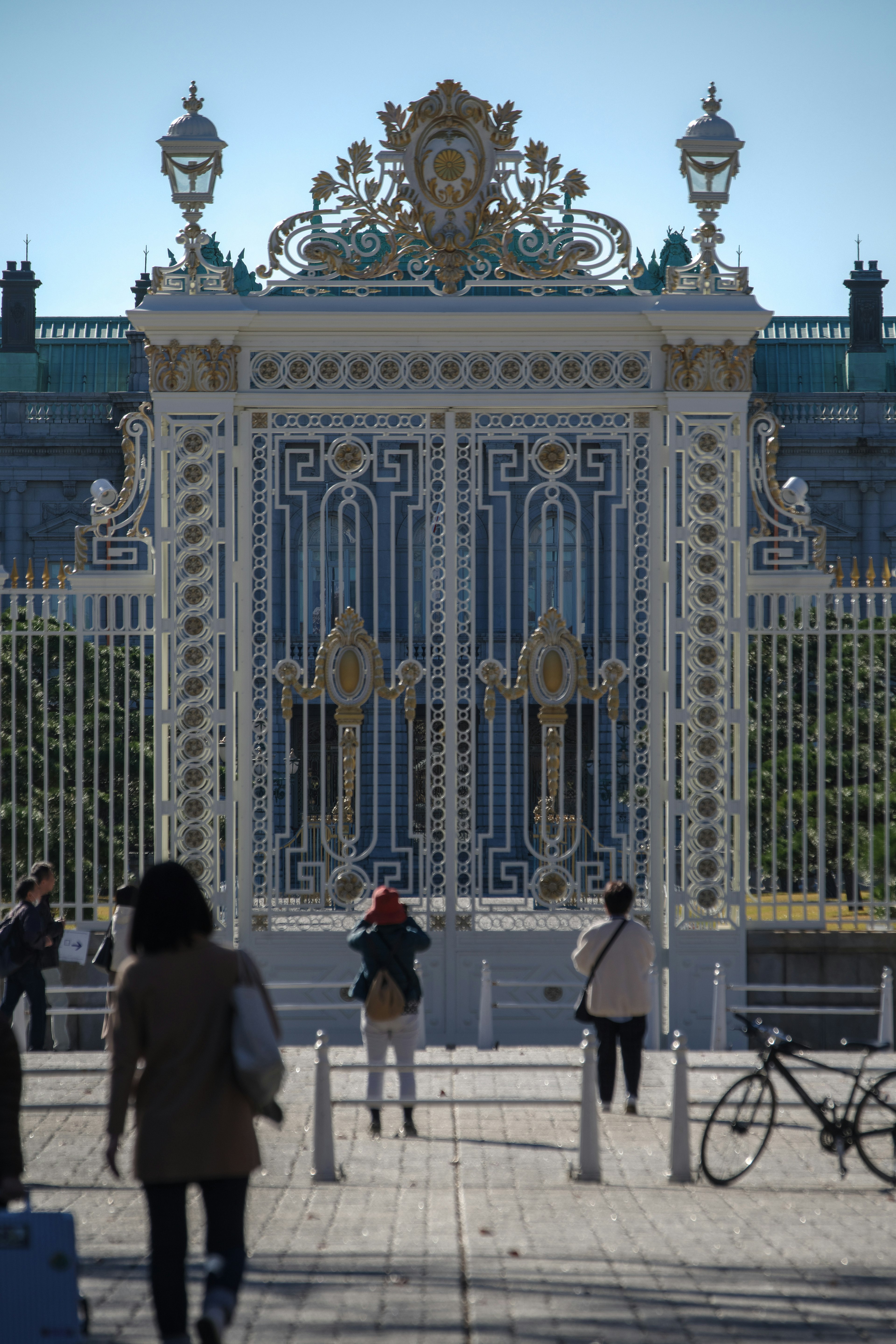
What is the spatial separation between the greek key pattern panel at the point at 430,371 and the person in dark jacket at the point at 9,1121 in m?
6.70

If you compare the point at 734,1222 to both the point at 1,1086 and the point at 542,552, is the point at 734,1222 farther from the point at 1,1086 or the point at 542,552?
the point at 542,552

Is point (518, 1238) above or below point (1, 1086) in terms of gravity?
below

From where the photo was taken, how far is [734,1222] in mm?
6633

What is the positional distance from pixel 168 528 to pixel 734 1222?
5.87m

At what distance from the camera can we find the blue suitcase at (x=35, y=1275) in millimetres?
4070

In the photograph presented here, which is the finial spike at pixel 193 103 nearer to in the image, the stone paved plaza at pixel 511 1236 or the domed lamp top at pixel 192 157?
the domed lamp top at pixel 192 157

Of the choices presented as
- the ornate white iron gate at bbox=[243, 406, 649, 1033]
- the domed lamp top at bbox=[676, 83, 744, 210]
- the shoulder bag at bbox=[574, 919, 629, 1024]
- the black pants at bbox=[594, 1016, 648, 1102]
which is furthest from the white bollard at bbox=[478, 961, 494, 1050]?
the domed lamp top at bbox=[676, 83, 744, 210]

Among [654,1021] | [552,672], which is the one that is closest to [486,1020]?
[654,1021]

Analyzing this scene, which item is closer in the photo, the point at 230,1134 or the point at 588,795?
the point at 230,1134

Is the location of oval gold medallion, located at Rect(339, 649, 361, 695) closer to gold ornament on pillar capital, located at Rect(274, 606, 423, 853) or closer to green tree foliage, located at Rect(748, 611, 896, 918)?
gold ornament on pillar capital, located at Rect(274, 606, 423, 853)

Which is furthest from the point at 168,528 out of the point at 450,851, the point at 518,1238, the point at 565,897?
the point at 518,1238

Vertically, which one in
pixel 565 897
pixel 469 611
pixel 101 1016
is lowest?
pixel 101 1016

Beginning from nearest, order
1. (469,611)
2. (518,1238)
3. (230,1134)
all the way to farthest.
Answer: (230,1134), (518,1238), (469,611)

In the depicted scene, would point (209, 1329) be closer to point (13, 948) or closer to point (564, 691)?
point (13, 948)
